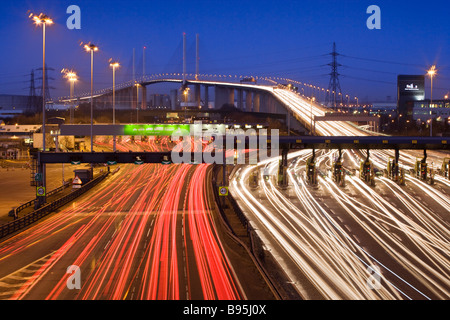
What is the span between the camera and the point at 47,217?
24.4 metres

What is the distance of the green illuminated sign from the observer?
40719mm

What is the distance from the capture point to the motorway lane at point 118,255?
43.2 ft

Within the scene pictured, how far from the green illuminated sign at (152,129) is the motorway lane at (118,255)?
11.4 meters

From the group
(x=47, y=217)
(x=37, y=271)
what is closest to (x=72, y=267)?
(x=37, y=271)

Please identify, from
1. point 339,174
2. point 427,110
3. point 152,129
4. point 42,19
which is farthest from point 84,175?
point 427,110

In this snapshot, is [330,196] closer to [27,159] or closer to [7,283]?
[7,283]

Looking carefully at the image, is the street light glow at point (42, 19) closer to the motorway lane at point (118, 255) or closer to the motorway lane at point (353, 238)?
the motorway lane at point (118, 255)

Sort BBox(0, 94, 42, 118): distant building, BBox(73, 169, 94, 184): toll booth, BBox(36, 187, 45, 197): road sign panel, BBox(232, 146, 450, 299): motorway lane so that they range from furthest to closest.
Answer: BBox(0, 94, 42, 118): distant building < BBox(73, 169, 94, 184): toll booth < BBox(36, 187, 45, 197): road sign panel < BBox(232, 146, 450, 299): motorway lane

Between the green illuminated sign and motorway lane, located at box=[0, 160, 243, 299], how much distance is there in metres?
11.4

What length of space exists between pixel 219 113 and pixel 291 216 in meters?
77.3

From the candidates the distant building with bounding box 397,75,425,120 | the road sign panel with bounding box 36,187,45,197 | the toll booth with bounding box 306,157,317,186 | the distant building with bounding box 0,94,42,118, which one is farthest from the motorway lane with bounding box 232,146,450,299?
the distant building with bounding box 0,94,42,118

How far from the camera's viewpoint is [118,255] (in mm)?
16953

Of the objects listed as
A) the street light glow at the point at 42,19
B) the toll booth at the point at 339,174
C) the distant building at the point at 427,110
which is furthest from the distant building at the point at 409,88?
the street light glow at the point at 42,19

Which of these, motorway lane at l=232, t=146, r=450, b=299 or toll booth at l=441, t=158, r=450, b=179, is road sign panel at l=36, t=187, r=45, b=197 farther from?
toll booth at l=441, t=158, r=450, b=179
